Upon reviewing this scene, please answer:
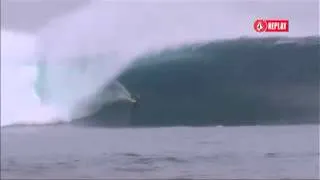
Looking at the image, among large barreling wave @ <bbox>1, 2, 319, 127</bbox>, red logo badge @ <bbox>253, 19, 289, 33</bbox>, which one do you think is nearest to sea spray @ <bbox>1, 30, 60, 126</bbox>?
large barreling wave @ <bbox>1, 2, 319, 127</bbox>

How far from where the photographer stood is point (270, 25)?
104 inches

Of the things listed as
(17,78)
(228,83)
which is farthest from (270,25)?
(17,78)

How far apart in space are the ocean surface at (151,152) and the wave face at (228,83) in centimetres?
5

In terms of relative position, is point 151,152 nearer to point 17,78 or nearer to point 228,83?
point 228,83

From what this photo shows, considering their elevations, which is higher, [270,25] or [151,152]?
[270,25]

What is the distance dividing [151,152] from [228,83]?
0.44 metres

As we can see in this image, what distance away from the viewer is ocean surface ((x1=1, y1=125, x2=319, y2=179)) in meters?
2.56

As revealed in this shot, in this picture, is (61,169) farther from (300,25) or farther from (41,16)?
(300,25)

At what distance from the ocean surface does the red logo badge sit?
0.42 meters

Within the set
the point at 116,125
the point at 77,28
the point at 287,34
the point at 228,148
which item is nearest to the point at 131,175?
the point at 116,125

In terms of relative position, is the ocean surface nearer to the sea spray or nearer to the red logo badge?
the sea spray

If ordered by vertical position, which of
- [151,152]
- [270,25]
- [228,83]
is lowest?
[151,152]

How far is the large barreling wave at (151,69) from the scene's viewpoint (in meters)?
2.54

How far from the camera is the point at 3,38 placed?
8.30ft
